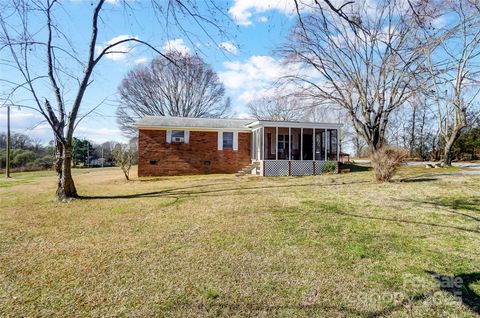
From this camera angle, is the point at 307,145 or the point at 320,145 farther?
the point at 307,145

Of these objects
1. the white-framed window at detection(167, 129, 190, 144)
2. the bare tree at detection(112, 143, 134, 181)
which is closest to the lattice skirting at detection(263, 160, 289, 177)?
the white-framed window at detection(167, 129, 190, 144)

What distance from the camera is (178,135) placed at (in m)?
17.3

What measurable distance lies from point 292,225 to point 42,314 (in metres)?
4.11

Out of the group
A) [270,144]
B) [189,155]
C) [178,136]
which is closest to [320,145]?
[270,144]

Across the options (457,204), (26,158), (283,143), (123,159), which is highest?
(283,143)

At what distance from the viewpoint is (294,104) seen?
720 inches

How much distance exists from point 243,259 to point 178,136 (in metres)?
14.2

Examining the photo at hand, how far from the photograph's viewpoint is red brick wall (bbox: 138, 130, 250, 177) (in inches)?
662

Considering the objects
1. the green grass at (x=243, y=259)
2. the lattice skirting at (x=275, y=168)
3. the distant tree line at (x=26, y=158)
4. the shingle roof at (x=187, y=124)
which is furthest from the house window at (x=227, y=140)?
the distant tree line at (x=26, y=158)

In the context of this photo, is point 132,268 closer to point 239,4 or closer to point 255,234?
point 255,234

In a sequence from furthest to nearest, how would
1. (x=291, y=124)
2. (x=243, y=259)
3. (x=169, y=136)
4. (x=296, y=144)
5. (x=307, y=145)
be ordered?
(x=307, y=145)
(x=296, y=144)
(x=169, y=136)
(x=291, y=124)
(x=243, y=259)

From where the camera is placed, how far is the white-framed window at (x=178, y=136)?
1722 cm

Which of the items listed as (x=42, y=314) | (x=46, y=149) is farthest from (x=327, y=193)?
(x=46, y=149)

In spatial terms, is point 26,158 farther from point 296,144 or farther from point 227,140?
point 296,144
